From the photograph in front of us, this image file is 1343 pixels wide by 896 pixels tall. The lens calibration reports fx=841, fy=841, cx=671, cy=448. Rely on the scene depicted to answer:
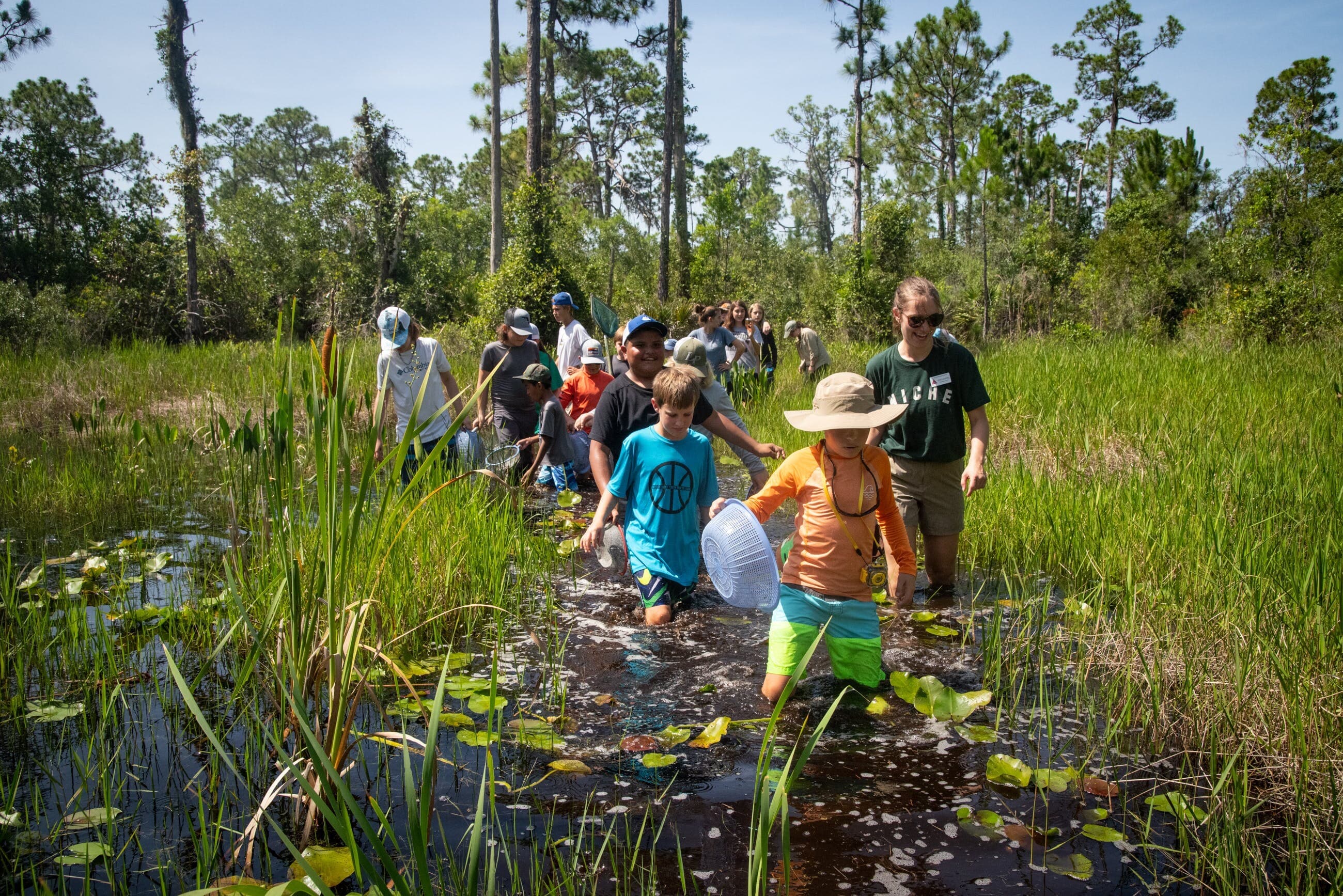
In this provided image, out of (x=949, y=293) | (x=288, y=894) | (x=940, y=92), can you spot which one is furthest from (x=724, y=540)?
(x=940, y=92)

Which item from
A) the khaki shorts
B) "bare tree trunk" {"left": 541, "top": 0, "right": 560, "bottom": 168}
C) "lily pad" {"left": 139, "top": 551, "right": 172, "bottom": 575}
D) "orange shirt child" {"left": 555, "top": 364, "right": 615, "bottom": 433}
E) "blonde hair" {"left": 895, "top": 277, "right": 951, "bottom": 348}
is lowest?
"lily pad" {"left": 139, "top": 551, "right": 172, "bottom": 575}

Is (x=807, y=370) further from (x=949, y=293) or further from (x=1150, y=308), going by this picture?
(x=949, y=293)

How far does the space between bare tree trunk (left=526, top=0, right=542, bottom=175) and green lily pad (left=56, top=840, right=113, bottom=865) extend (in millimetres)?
18643

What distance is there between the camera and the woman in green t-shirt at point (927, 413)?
14.5 ft

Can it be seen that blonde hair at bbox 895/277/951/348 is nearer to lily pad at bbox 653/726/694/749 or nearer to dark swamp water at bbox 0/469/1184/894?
dark swamp water at bbox 0/469/1184/894

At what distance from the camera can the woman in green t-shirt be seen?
4426 millimetres

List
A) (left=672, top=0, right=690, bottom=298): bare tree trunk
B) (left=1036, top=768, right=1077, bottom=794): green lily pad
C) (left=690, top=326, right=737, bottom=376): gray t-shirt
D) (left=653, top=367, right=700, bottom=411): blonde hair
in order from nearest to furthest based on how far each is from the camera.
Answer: (left=1036, top=768, right=1077, bottom=794): green lily pad, (left=653, top=367, right=700, bottom=411): blonde hair, (left=690, top=326, right=737, bottom=376): gray t-shirt, (left=672, top=0, right=690, bottom=298): bare tree trunk

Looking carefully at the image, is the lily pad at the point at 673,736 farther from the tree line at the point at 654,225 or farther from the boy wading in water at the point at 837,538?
the tree line at the point at 654,225

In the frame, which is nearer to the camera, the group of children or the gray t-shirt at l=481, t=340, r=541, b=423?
the group of children

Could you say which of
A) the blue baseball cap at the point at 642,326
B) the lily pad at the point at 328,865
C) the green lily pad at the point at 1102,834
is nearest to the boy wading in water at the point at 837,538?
the green lily pad at the point at 1102,834

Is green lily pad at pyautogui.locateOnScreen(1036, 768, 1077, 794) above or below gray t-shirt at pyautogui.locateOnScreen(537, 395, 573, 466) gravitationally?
below

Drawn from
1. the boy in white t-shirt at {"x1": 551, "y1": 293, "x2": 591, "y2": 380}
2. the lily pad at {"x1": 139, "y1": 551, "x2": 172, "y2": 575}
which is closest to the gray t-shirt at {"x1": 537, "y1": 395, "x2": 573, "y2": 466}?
the boy in white t-shirt at {"x1": 551, "y1": 293, "x2": 591, "y2": 380}

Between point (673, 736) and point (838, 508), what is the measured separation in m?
1.13

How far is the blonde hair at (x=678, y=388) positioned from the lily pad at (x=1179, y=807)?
246 centimetres
